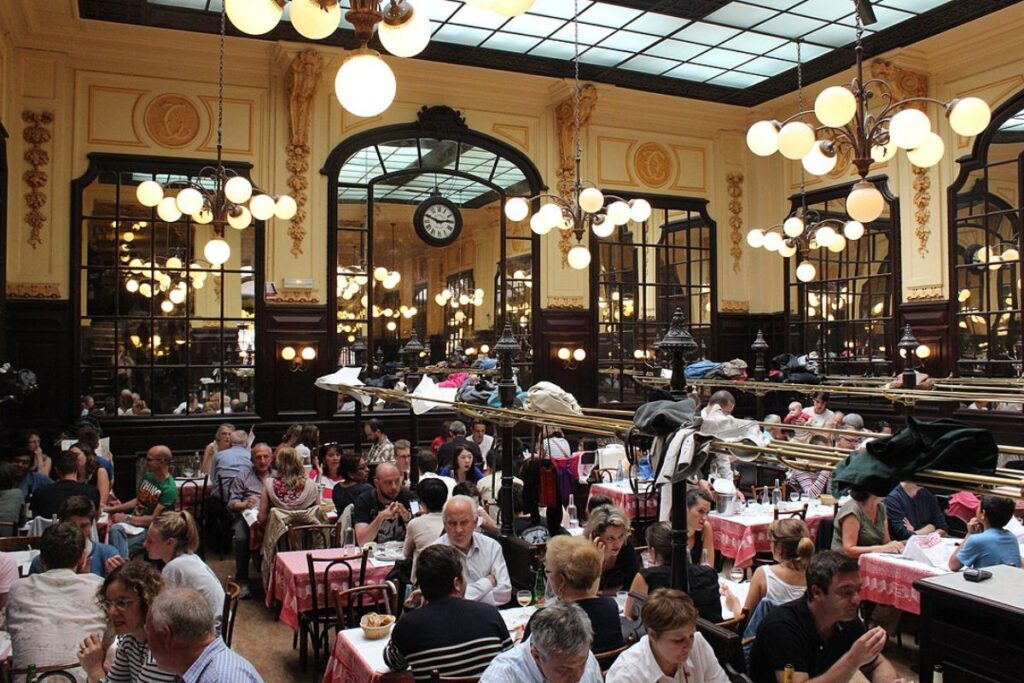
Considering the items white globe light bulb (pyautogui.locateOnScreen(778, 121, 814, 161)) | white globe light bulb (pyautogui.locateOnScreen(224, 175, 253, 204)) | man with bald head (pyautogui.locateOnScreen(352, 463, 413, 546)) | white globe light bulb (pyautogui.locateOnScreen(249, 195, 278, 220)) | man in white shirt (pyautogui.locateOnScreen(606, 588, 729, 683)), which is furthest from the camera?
white globe light bulb (pyautogui.locateOnScreen(249, 195, 278, 220))

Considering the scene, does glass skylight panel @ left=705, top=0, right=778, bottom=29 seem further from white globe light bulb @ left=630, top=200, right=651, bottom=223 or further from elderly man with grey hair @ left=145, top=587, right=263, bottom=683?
elderly man with grey hair @ left=145, top=587, right=263, bottom=683

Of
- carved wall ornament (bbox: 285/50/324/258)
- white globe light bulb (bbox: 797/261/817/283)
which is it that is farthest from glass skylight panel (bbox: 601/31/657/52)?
carved wall ornament (bbox: 285/50/324/258)

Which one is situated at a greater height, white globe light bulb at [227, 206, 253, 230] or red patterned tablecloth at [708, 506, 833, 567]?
white globe light bulb at [227, 206, 253, 230]

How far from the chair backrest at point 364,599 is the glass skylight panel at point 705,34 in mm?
8440

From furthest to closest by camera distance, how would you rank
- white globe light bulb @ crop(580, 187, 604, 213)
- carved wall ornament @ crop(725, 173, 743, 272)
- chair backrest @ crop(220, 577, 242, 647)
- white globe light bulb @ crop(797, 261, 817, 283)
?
carved wall ornament @ crop(725, 173, 743, 272), white globe light bulb @ crop(797, 261, 817, 283), white globe light bulb @ crop(580, 187, 604, 213), chair backrest @ crop(220, 577, 242, 647)

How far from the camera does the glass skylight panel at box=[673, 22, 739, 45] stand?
34.8ft

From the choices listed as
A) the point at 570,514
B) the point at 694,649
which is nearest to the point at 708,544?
the point at 570,514

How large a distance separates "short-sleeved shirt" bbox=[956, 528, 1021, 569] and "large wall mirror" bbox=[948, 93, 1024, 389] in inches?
248

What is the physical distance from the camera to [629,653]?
2912 millimetres

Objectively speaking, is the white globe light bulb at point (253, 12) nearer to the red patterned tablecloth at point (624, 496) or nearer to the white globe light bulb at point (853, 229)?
the red patterned tablecloth at point (624, 496)

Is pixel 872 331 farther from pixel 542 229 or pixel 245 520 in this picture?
pixel 245 520

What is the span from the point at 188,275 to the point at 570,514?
697 cm

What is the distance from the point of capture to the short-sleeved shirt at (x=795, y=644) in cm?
304

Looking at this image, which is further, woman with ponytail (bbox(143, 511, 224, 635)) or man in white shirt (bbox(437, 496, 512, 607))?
man in white shirt (bbox(437, 496, 512, 607))
